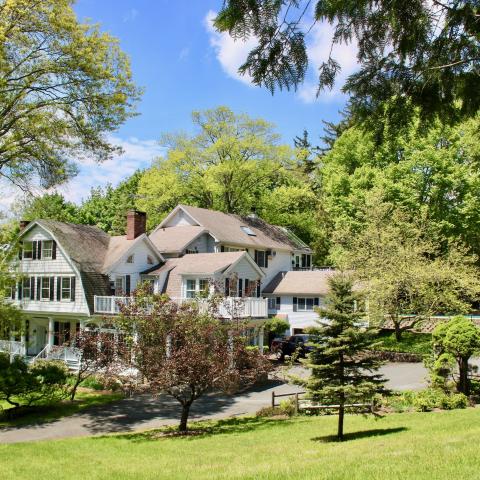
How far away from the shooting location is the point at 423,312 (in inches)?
1585

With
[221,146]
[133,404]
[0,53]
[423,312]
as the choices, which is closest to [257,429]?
[133,404]

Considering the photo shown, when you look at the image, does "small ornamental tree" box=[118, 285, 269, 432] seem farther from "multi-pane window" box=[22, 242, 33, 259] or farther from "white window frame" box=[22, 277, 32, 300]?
"white window frame" box=[22, 277, 32, 300]

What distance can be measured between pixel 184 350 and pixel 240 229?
2780cm

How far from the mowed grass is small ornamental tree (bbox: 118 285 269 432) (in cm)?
190

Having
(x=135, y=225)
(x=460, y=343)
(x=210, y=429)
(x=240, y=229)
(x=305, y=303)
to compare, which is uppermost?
(x=240, y=229)

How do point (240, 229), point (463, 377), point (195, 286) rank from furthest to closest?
point (240, 229)
point (195, 286)
point (463, 377)

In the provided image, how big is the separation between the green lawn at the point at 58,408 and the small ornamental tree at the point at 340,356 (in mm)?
13609

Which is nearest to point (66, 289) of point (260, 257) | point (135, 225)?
point (135, 225)

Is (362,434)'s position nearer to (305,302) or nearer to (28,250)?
(305,302)

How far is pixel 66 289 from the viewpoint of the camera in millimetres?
36406

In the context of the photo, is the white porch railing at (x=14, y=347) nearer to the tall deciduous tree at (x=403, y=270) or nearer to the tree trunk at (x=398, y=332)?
the tall deciduous tree at (x=403, y=270)

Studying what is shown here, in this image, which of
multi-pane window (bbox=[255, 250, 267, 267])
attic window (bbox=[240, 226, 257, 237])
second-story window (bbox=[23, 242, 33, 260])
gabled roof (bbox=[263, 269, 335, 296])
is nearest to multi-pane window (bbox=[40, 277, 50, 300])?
second-story window (bbox=[23, 242, 33, 260])

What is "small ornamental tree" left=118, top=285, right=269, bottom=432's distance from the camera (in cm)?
1958

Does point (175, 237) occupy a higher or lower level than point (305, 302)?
higher
